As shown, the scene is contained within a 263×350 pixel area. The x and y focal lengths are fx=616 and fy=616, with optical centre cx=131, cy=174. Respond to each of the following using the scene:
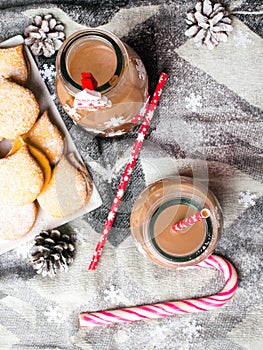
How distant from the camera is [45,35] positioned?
122 centimetres

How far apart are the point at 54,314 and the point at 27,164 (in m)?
0.31

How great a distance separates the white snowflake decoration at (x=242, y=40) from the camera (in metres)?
1.20

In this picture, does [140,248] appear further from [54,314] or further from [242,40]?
[242,40]

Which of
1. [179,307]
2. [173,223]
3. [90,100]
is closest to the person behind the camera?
[90,100]

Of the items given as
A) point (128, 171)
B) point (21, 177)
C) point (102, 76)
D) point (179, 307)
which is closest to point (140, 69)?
point (102, 76)

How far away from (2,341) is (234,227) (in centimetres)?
52

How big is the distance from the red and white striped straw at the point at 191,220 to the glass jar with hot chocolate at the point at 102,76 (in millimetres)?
213

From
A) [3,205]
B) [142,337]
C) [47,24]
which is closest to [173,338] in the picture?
[142,337]

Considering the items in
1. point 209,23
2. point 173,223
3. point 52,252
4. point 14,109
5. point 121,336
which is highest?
point 209,23

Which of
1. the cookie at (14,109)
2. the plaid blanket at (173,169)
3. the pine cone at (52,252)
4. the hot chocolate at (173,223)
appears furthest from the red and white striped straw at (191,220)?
the cookie at (14,109)

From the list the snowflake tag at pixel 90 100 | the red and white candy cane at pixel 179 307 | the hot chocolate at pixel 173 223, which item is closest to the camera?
the snowflake tag at pixel 90 100

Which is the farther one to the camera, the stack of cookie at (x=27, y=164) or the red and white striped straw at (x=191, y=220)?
the stack of cookie at (x=27, y=164)

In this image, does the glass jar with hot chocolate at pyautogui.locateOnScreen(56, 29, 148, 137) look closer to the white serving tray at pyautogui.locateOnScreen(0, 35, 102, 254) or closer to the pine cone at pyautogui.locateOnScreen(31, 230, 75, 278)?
the white serving tray at pyautogui.locateOnScreen(0, 35, 102, 254)

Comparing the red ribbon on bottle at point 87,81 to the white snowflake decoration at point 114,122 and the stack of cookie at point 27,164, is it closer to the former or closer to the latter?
the white snowflake decoration at point 114,122
